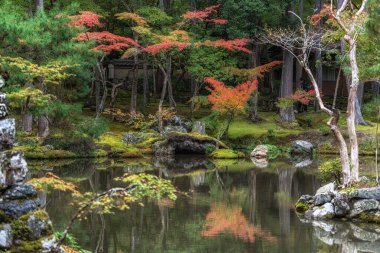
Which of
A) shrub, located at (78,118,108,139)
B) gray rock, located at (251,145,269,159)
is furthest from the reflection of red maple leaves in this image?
gray rock, located at (251,145,269,159)

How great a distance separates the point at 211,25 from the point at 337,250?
23486 mm

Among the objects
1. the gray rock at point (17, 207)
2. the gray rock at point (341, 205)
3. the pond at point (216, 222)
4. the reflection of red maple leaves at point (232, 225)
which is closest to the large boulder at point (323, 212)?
the gray rock at point (341, 205)

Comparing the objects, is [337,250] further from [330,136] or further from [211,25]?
[211,25]

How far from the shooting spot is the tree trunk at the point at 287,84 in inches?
1220

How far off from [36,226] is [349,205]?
Result: 8187 millimetres

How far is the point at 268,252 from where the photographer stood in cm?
998

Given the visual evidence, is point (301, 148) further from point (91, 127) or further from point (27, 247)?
point (27, 247)

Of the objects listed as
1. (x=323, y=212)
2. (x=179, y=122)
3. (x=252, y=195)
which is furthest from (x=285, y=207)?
(x=179, y=122)

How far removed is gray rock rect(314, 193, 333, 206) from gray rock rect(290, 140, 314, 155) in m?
14.1

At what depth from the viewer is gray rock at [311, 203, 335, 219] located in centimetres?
1298

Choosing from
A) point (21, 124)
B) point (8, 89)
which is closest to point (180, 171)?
point (8, 89)

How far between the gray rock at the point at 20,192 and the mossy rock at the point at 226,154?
18.8m

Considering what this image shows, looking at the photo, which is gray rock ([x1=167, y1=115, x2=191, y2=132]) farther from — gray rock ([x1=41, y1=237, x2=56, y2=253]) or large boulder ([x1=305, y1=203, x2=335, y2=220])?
gray rock ([x1=41, y1=237, x2=56, y2=253])

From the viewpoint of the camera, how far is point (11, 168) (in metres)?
7.12
